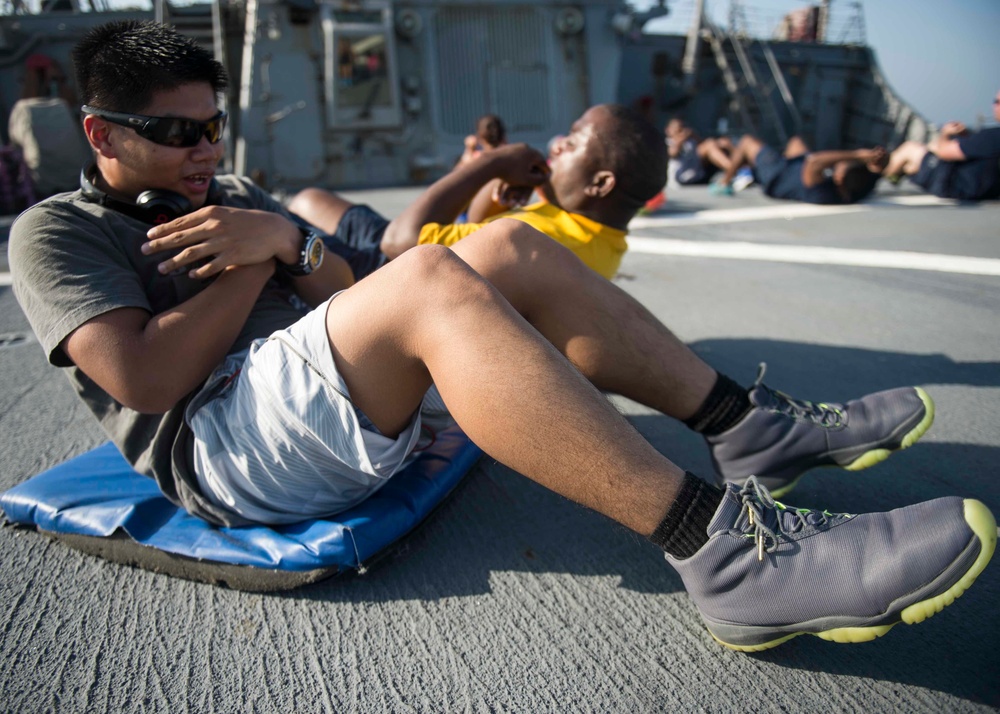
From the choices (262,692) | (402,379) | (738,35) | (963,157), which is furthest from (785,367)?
(738,35)

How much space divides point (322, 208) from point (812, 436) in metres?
2.14

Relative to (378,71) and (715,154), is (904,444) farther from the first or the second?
(378,71)

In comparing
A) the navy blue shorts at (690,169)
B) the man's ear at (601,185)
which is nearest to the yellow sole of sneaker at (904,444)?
the man's ear at (601,185)

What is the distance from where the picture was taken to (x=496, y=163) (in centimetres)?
215

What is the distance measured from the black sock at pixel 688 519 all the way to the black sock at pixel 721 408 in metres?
0.43

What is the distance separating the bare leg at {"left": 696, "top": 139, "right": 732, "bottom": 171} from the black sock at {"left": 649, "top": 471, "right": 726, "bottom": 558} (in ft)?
23.8

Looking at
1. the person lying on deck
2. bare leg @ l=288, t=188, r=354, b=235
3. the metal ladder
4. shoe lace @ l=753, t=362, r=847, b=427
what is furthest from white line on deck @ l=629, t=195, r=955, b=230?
the metal ladder

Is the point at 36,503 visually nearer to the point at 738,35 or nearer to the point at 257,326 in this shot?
the point at 257,326

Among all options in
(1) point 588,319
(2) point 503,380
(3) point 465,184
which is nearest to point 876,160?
(3) point 465,184

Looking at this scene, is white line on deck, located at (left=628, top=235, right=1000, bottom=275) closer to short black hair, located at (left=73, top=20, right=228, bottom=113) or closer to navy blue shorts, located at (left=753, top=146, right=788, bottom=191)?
navy blue shorts, located at (left=753, top=146, right=788, bottom=191)

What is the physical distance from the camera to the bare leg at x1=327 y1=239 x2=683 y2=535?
0.99 meters

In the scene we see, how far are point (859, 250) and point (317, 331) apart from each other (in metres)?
3.96

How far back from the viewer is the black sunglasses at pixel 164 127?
4.32ft

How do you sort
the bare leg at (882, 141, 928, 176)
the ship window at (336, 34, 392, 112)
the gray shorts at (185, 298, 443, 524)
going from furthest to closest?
the ship window at (336, 34, 392, 112) → the bare leg at (882, 141, 928, 176) → the gray shorts at (185, 298, 443, 524)
